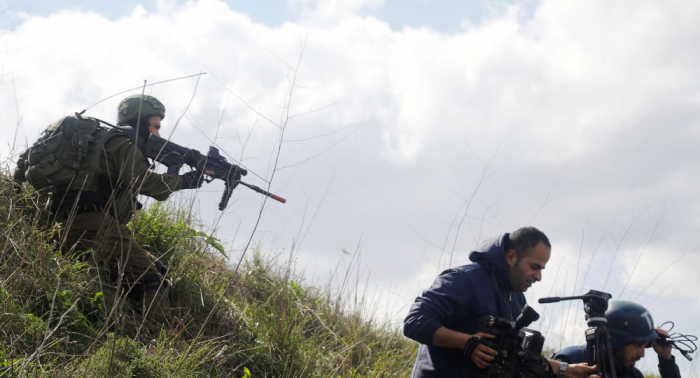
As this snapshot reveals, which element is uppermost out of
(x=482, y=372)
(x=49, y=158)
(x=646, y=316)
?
(x=646, y=316)

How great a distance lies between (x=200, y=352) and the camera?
11.3 feet

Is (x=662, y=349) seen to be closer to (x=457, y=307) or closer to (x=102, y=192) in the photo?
(x=457, y=307)

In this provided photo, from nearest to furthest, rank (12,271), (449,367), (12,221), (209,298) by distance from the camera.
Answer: (449,367) < (12,271) < (12,221) < (209,298)

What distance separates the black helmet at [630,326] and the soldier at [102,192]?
9.14 ft

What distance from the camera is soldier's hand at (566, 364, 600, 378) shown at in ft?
9.16

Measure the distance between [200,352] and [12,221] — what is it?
4.75 ft

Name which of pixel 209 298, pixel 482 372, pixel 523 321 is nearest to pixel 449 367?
pixel 482 372

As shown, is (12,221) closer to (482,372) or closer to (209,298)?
(209,298)

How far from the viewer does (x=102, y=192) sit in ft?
13.4

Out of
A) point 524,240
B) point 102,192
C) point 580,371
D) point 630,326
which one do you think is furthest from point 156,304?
point 630,326

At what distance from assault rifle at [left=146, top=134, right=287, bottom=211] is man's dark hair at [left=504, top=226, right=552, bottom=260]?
2.01 metres

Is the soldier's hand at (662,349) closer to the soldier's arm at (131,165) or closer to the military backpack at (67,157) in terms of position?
the soldier's arm at (131,165)

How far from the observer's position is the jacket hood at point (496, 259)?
3.11 metres

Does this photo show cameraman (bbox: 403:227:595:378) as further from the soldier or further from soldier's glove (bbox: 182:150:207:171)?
soldier's glove (bbox: 182:150:207:171)
